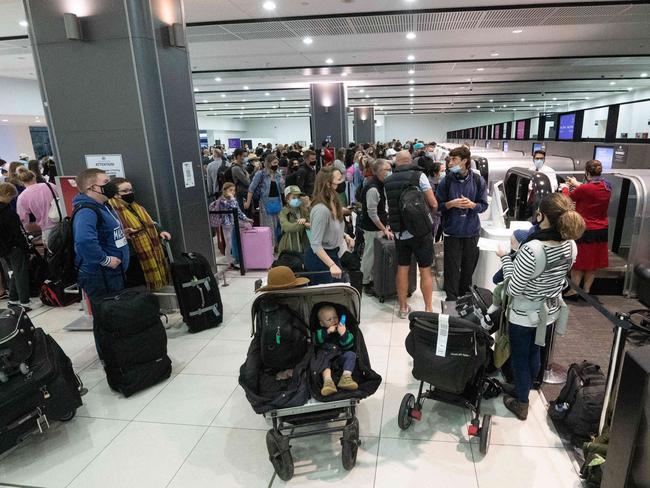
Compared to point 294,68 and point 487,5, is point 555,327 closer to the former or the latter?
point 487,5

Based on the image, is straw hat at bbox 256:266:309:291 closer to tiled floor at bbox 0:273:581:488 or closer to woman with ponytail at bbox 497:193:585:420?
tiled floor at bbox 0:273:581:488

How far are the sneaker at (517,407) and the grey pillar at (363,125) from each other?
25722 millimetres

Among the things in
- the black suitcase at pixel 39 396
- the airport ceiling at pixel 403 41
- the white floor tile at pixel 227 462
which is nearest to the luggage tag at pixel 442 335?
the white floor tile at pixel 227 462

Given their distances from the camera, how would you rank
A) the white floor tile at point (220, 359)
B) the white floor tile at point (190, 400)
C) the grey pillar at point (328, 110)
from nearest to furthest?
the white floor tile at point (190, 400) → the white floor tile at point (220, 359) → the grey pillar at point (328, 110)

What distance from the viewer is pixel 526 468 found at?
2.36 meters

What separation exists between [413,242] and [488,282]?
1.09 m

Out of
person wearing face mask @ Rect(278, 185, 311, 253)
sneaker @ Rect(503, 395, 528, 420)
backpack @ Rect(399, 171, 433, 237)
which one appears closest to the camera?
sneaker @ Rect(503, 395, 528, 420)

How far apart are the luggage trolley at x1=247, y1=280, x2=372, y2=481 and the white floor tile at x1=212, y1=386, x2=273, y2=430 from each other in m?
0.22

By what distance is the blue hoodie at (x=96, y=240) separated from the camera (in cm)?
333

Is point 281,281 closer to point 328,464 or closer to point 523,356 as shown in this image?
point 328,464

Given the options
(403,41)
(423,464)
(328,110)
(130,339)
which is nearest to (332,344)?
(423,464)

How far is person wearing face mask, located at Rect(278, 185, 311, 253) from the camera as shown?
4.74 metres

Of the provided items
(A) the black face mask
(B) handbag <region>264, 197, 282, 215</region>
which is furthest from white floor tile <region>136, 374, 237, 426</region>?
(B) handbag <region>264, 197, 282, 215</region>

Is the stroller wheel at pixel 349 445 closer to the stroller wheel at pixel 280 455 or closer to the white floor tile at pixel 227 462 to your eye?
the stroller wheel at pixel 280 455
